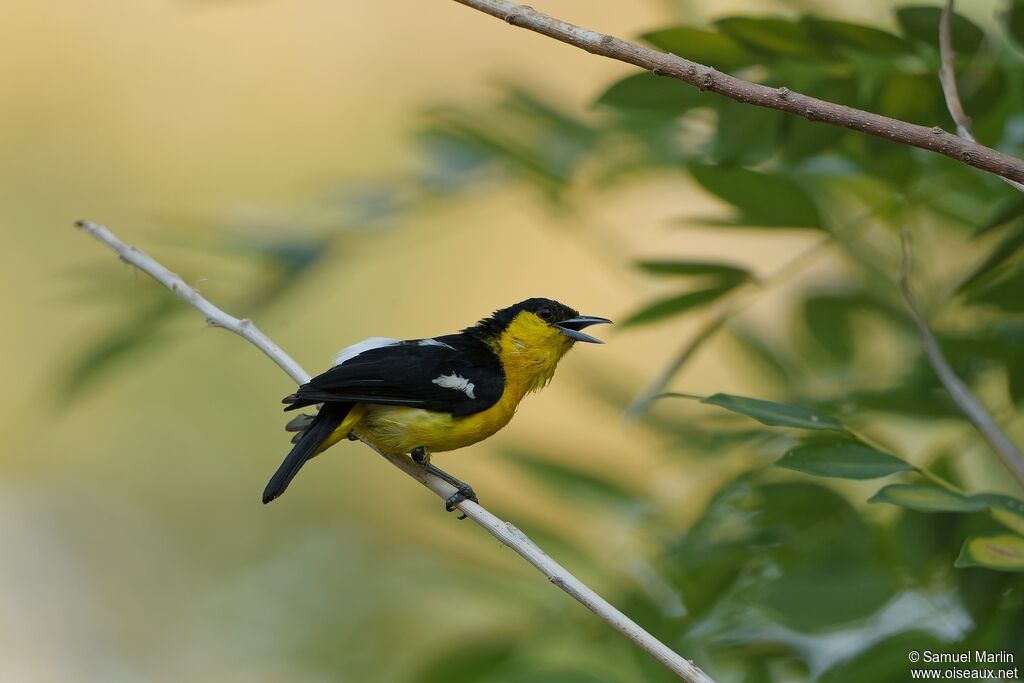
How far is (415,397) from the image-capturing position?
212 cm

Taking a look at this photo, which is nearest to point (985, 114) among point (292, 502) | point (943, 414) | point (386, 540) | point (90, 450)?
point (943, 414)

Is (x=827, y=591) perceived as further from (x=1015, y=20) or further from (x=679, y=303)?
(x=1015, y=20)

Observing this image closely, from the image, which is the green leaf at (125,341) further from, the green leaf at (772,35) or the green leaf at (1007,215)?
the green leaf at (1007,215)

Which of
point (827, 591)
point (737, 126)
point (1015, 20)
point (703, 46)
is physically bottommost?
point (827, 591)

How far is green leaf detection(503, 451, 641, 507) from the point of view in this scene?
83.3 inches

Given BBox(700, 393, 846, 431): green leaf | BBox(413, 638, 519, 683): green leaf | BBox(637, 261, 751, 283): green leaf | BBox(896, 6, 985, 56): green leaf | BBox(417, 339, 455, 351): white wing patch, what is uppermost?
BBox(896, 6, 985, 56): green leaf

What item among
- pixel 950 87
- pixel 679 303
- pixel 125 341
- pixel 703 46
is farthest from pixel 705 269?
pixel 125 341

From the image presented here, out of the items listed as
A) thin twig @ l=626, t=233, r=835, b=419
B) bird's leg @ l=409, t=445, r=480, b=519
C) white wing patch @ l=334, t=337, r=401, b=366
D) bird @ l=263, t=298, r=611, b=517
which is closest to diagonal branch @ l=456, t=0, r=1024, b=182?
thin twig @ l=626, t=233, r=835, b=419

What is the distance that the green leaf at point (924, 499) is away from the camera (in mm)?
1276

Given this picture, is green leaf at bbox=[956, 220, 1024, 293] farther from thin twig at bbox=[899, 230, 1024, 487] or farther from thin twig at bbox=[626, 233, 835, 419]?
thin twig at bbox=[626, 233, 835, 419]

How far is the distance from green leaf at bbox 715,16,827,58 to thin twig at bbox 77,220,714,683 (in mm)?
770

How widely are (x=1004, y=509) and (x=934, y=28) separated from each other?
0.67 metres

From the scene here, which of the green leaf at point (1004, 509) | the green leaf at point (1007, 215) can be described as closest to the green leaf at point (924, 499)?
the green leaf at point (1004, 509)

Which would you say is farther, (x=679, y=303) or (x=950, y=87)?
(x=679, y=303)
